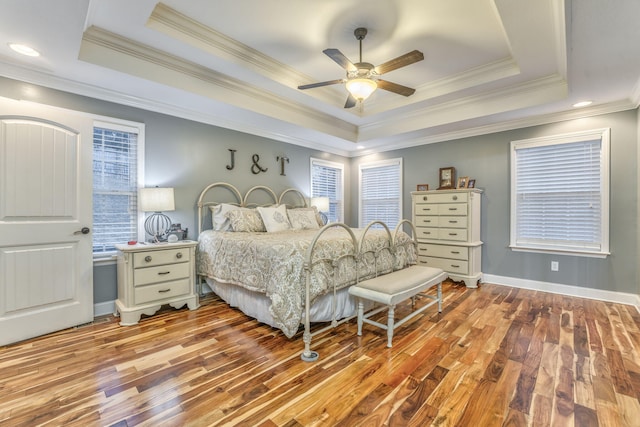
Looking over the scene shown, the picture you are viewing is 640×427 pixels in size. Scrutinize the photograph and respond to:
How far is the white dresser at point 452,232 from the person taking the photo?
425 cm

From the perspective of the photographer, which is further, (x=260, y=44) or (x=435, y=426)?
(x=260, y=44)

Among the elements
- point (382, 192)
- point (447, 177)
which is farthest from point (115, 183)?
point (447, 177)

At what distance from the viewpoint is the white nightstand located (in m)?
2.87

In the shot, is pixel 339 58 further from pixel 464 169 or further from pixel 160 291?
pixel 464 169

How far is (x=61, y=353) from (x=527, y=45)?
4.82 meters

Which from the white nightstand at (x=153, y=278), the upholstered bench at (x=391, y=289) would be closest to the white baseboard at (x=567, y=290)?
the upholstered bench at (x=391, y=289)

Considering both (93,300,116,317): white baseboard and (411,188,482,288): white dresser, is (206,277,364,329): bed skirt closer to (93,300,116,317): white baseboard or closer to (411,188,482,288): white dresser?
(93,300,116,317): white baseboard

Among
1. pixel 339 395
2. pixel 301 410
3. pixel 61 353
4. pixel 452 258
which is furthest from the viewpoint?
pixel 452 258

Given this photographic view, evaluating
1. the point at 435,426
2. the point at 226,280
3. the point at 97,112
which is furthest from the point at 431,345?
the point at 97,112

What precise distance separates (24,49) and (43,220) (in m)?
1.43

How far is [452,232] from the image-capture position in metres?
4.39

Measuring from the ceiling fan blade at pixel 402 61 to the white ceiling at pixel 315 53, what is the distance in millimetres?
443

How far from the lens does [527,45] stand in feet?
8.63

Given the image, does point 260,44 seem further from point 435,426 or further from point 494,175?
point 494,175
